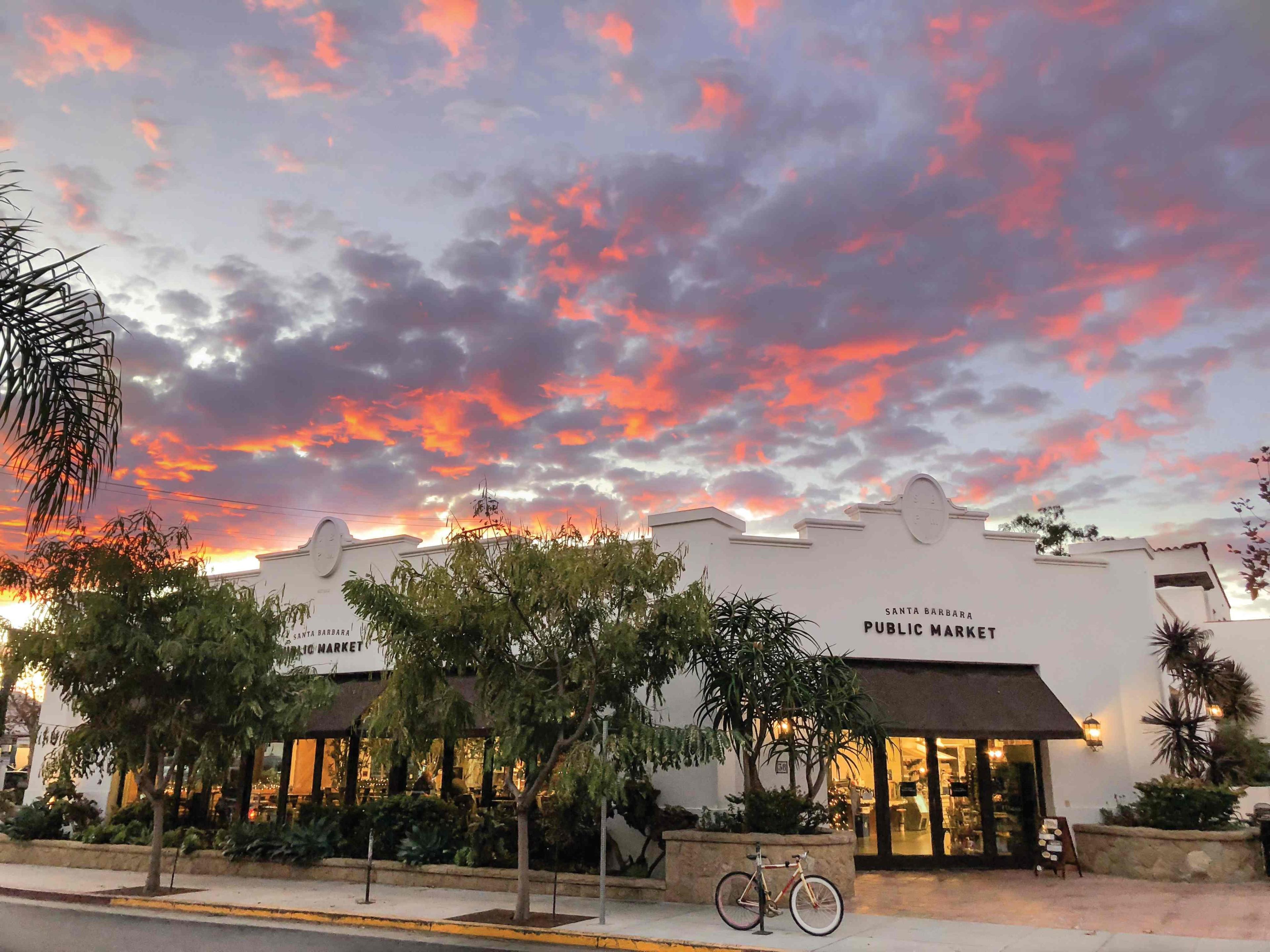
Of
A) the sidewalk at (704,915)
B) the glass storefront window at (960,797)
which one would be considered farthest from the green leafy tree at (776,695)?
the glass storefront window at (960,797)

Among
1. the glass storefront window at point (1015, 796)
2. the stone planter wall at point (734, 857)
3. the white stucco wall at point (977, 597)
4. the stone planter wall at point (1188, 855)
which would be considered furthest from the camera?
the white stucco wall at point (977, 597)

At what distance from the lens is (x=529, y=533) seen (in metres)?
14.7

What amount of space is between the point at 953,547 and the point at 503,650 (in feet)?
33.5

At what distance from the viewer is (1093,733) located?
62.5 feet

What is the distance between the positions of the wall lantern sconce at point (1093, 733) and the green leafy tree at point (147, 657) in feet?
46.7

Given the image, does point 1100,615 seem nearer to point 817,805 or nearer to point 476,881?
point 817,805

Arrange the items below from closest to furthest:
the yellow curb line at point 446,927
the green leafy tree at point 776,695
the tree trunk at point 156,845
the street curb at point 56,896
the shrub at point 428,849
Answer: the yellow curb line at point 446,927, the green leafy tree at point 776,695, the street curb at point 56,896, the tree trunk at point 156,845, the shrub at point 428,849

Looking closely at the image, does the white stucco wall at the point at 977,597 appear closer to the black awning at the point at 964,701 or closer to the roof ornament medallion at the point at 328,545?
the black awning at the point at 964,701

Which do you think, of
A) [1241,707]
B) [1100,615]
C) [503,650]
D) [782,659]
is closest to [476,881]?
[503,650]

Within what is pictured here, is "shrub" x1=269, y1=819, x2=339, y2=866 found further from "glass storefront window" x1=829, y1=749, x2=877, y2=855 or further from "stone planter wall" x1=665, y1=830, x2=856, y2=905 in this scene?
"glass storefront window" x1=829, y1=749, x2=877, y2=855

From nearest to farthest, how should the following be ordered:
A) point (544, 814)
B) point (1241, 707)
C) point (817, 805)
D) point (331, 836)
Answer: point (817, 805) → point (544, 814) → point (331, 836) → point (1241, 707)

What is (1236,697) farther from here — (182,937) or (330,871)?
(182,937)

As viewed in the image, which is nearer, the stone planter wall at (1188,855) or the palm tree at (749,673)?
the palm tree at (749,673)

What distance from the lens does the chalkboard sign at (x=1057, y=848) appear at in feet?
56.6
